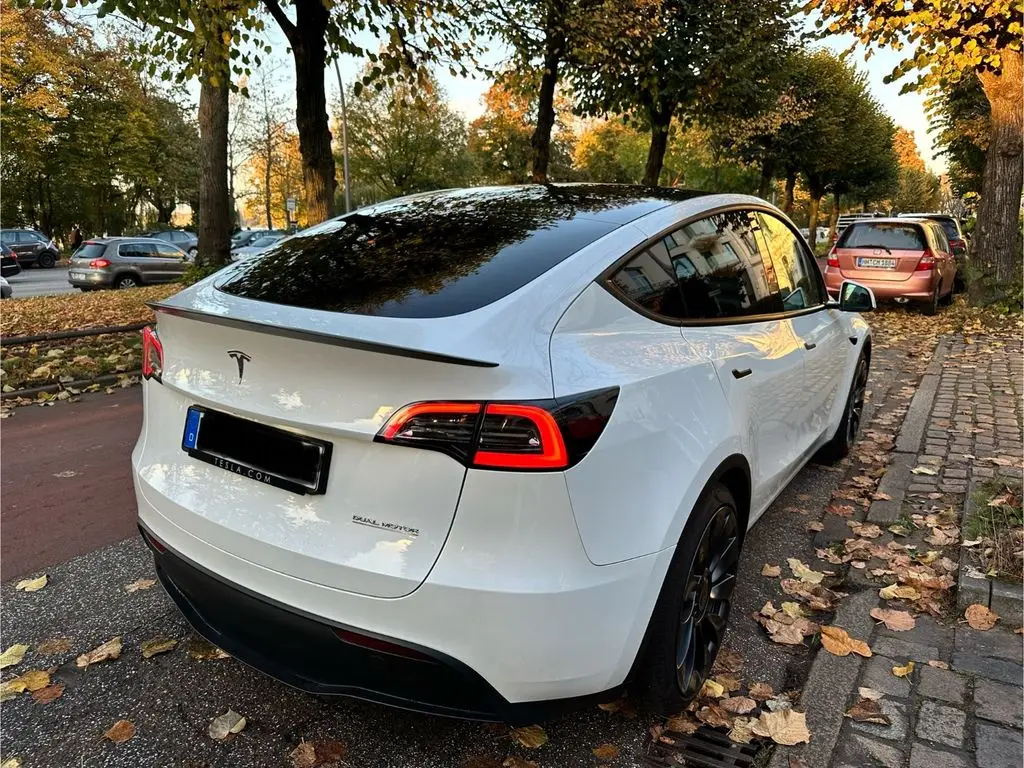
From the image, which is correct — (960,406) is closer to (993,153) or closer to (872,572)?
(872,572)

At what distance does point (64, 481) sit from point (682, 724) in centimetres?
410

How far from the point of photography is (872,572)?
11.0ft

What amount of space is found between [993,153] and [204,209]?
12.9 m

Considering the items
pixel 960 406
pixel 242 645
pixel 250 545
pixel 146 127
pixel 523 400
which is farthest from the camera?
pixel 146 127

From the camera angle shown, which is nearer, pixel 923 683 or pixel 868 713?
pixel 868 713

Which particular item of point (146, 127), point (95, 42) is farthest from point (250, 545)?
point (146, 127)

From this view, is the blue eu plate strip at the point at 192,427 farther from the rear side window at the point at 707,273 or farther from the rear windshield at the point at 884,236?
the rear windshield at the point at 884,236

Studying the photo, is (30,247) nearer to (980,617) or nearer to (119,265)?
(119,265)

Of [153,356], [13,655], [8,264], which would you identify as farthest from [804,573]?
[8,264]

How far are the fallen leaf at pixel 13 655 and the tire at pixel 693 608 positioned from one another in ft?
7.60

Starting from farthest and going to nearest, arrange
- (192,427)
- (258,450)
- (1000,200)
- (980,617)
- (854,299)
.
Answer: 1. (1000,200)
2. (854,299)
3. (980,617)
4. (192,427)
5. (258,450)

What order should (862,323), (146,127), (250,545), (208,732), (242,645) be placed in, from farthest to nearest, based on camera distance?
1. (146,127)
2. (862,323)
3. (208,732)
4. (242,645)
5. (250,545)

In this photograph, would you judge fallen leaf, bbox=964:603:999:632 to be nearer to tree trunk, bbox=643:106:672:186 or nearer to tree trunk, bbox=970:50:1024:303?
tree trunk, bbox=970:50:1024:303

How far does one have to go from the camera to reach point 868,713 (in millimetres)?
2373
